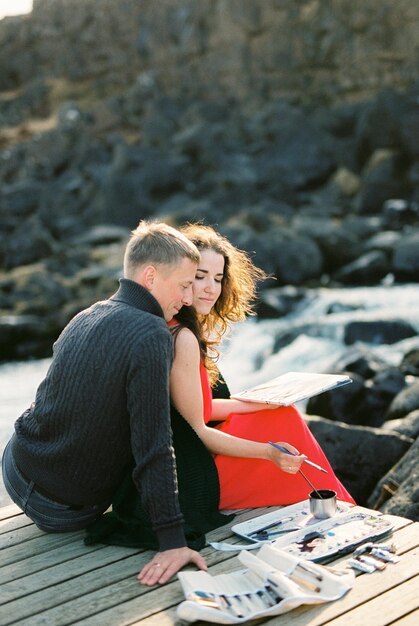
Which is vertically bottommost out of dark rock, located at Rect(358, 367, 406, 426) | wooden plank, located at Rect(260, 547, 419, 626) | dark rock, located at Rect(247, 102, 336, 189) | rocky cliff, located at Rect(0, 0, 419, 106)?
dark rock, located at Rect(358, 367, 406, 426)

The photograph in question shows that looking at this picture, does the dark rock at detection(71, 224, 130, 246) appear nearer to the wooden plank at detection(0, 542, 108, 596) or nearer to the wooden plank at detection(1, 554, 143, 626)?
the wooden plank at detection(0, 542, 108, 596)

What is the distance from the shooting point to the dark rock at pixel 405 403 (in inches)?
311

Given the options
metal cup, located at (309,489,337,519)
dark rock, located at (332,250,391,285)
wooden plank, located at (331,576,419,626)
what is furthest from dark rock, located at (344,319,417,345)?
wooden plank, located at (331,576,419,626)

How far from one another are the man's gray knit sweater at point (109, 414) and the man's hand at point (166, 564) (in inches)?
1.8

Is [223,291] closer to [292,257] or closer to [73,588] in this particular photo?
[73,588]

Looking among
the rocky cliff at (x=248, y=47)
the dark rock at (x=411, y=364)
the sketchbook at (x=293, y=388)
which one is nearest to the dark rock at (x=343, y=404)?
the dark rock at (x=411, y=364)

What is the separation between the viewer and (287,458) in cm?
368

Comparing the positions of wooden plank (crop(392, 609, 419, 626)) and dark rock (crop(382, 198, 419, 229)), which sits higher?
dark rock (crop(382, 198, 419, 229))

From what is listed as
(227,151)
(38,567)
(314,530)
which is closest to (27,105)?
(227,151)

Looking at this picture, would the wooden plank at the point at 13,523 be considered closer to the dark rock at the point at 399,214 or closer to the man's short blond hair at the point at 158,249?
the man's short blond hair at the point at 158,249

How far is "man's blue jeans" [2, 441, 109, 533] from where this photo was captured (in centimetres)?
367

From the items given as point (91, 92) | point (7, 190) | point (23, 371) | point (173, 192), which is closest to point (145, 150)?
point (173, 192)

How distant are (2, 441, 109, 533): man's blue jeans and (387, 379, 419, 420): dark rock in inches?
188

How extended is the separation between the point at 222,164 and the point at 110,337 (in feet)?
101
